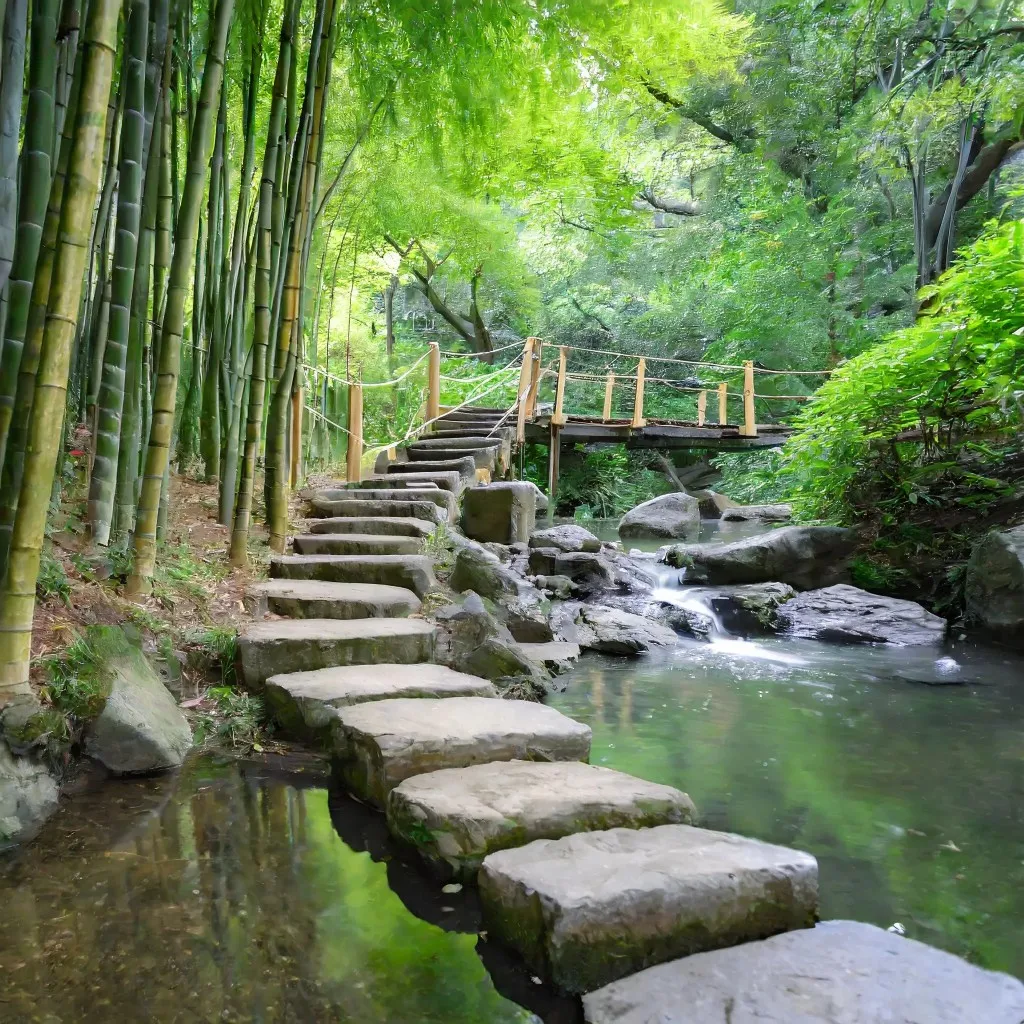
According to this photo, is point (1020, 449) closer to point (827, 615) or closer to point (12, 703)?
point (827, 615)

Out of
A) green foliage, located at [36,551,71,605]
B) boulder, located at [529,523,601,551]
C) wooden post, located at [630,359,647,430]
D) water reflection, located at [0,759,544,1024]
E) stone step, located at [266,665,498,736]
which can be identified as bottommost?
water reflection, located at [0,759,544,1024]

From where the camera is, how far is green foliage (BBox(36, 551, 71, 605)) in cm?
250

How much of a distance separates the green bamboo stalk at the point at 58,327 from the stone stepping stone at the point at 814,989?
1597mm

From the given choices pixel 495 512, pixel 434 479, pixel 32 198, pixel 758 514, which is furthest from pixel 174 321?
pixel 758 514

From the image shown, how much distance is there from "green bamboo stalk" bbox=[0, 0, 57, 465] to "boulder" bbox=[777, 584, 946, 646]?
15.9 feet

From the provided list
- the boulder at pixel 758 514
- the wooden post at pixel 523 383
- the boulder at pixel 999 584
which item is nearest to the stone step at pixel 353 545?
the boulder at pixel 999 584

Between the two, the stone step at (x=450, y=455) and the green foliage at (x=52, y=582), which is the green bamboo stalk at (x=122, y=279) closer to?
the green foliage at (x=52, y=582)

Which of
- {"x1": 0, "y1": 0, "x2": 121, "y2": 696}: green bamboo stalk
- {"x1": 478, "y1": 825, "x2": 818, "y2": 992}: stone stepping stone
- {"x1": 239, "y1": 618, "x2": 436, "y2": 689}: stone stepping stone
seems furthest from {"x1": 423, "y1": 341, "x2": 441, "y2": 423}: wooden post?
{"x1": 478, "y1": 825, "x2": 818, "y2": 992}: stone stepping stone

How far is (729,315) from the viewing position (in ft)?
51.1

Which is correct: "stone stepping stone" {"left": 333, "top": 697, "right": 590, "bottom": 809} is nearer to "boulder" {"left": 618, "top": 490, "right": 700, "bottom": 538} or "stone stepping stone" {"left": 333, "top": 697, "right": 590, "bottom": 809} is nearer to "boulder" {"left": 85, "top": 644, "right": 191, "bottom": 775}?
"boulder" {"left": 85, "top": 644, "right": 191, "bottom": 775}

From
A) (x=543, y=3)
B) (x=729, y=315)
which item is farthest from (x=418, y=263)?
(x=543, y=3)

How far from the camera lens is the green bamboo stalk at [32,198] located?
2.10 m

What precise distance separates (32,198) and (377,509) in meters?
3.15

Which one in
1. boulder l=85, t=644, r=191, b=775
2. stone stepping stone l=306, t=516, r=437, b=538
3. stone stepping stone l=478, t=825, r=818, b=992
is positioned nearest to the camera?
stone stepping stone l=478, t=825, r=818, b=992
